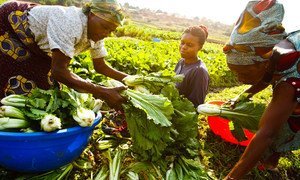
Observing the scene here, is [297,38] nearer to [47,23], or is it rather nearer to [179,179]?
[179,179]

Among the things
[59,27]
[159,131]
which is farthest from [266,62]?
[59,27]

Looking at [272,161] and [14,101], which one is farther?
[272,161]

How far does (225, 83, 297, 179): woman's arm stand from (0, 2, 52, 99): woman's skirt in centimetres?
211

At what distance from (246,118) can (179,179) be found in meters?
0.96

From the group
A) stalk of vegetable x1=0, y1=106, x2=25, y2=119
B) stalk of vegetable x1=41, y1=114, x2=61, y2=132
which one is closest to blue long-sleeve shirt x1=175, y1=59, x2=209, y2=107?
stalk of vegetable x1=41, y1=114, x2=61, y2=132

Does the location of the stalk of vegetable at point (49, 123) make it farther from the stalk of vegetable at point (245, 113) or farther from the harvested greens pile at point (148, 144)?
the stalk of vegetable at point (245, 113)

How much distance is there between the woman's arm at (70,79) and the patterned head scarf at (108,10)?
495 mm

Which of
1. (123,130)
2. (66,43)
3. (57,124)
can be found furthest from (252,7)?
(123,130)

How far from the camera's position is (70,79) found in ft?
8.73

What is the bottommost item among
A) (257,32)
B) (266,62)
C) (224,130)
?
(224,130)

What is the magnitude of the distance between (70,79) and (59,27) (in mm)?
460

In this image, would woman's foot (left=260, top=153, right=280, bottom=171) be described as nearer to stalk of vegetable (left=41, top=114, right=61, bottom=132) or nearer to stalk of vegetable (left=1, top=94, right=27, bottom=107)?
stalk of vegetable (left=41, top=114, right=61, bottom=132)

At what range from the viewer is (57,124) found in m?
2.39

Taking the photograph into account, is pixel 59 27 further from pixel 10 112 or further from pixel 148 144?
pixel 148 144
